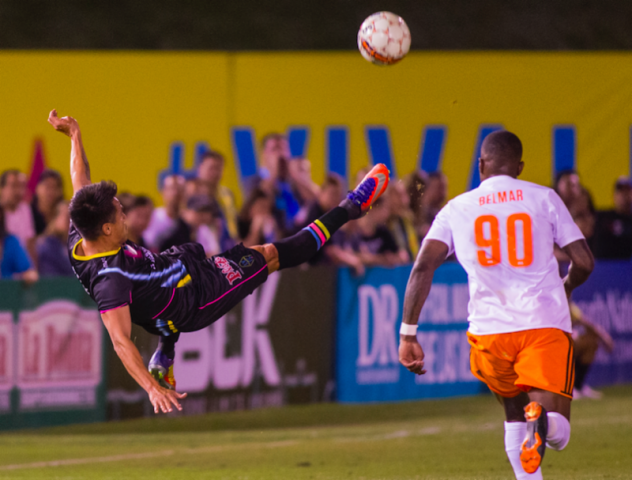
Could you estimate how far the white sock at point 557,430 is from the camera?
5438mm

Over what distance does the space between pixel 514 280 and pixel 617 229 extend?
30.1 feet

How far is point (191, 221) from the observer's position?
1115cm

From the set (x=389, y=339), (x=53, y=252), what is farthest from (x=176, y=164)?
(x=389, y=339)

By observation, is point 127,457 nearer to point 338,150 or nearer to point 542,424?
point 542,424

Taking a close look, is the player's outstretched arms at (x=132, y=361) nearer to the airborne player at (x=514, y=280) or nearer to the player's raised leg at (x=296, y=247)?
the player's raised leg at (x=296, y=247)

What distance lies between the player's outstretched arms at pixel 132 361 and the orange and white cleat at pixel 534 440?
75.3 inches

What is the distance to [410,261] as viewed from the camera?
40.3ft

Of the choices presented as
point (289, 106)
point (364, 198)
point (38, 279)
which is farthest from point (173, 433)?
point (289, 106)

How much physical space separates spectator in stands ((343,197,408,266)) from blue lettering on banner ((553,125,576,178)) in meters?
4.81

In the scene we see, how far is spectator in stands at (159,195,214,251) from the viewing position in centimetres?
1086

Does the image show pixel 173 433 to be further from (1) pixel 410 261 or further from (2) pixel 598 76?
(2) pixel 598 76

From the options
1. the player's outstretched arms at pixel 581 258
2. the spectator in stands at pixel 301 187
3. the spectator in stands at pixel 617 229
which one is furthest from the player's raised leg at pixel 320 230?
the spectator in stands at pixel 617 229

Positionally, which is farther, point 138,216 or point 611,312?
point 611,312

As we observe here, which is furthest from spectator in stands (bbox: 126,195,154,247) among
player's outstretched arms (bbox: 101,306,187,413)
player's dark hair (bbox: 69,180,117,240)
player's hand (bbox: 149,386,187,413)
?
player's hand (bbox: 149,386,187,413)
